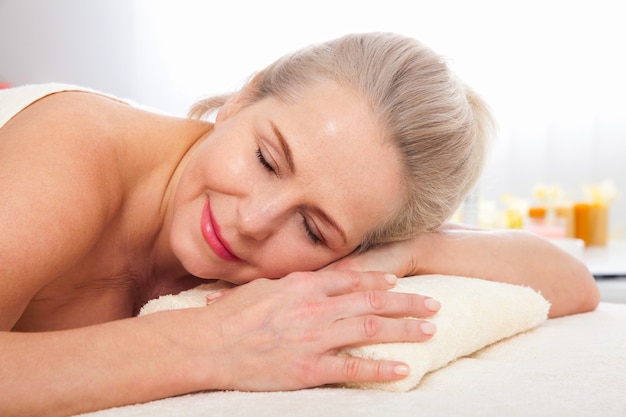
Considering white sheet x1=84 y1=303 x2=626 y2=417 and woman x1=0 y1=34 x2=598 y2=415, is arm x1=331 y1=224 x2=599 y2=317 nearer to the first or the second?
woman x1=0 y1=34 x2=598 y2=415

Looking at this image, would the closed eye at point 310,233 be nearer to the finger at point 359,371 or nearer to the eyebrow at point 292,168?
the eyebrow at point 292,168

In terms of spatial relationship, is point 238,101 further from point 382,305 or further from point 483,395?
point 483,395

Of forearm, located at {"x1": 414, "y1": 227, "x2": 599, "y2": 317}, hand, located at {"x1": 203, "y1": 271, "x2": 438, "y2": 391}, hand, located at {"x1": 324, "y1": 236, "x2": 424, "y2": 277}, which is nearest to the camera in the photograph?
hand, located at {"x1": 203, "y1": 271, "x2": 438, "y2": 391}

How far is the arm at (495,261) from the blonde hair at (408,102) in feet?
0.13

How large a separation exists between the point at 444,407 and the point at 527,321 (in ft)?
1.67

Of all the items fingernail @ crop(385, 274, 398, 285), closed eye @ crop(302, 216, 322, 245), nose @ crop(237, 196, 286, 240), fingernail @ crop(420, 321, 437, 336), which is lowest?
fingernail @ crop(420, 321, 437, 336)

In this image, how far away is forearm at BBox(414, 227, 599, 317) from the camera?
138cm

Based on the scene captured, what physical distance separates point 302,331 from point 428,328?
0.20m

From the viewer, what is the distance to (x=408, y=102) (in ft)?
3.88

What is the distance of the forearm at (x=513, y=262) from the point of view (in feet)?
4.52

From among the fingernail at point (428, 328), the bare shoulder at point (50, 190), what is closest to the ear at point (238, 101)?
the bare shoulder at point (50, 190)

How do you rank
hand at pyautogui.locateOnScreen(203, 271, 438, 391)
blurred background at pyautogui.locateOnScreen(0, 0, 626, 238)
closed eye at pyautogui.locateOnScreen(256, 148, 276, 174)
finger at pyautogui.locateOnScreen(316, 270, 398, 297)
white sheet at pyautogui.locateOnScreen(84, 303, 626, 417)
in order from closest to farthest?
white sheet at pyautogui.locateOnScreen(84, 303, 626, 417)
hand at pyautogui.locateOnScreen(203, 271, 438, 391)
finger at pyautogui.locateOnScreen(316, 270, 398, 297)
closed eye at pyautogui.locateOnScreen(256, 148, 276, 174)
blurred background at pyautogui.locateOnScreen(0, 0, 626, 238)

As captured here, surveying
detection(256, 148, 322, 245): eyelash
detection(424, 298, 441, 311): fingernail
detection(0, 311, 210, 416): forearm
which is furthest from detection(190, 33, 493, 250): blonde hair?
detection(0, 311, 210, 416): forearm

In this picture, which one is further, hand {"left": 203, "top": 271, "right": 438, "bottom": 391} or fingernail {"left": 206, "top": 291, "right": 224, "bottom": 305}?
fingernail {"left": 206, "top": 291, "right": 224, "bottom": 305}
